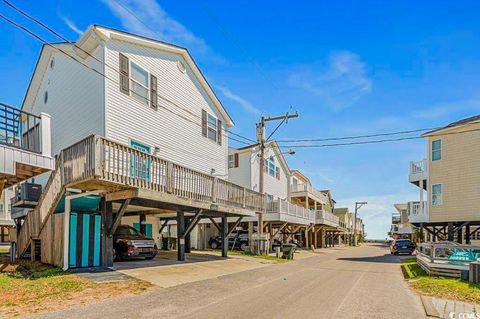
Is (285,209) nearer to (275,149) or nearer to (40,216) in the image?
(275,149)

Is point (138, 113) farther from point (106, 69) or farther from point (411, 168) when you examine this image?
point (411, 168)

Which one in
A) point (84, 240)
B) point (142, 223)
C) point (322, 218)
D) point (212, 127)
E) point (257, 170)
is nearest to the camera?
point (84, 240)

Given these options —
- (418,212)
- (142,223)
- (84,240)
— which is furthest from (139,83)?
(418,212)

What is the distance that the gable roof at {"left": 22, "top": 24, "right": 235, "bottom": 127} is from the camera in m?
15.9

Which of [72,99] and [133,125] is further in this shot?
[72,99]

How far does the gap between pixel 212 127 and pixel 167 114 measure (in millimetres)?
4629

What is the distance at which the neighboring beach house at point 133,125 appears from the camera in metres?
12.6


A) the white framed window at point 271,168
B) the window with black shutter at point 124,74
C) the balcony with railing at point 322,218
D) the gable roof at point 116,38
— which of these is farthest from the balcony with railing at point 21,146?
the balcony with railing at point 322,218

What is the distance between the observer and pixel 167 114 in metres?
19.3

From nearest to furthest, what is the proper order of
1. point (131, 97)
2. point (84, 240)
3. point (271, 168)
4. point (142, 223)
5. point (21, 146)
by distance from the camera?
point (21, 146) → point (84, 240) → point (131, 97) → point (142, 223) → point (271, 168)

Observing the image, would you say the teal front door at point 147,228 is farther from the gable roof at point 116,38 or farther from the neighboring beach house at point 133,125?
the gable roof at point 116,38

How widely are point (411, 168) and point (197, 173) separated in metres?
20.1

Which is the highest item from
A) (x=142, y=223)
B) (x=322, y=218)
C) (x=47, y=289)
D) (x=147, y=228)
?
(x=142, y=223)

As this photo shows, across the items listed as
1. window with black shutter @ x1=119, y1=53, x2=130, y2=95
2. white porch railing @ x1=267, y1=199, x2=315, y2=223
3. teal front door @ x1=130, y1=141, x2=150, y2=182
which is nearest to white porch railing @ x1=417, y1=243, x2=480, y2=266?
teal front door @ x1=130, y1=141, x2=150, y2=182
